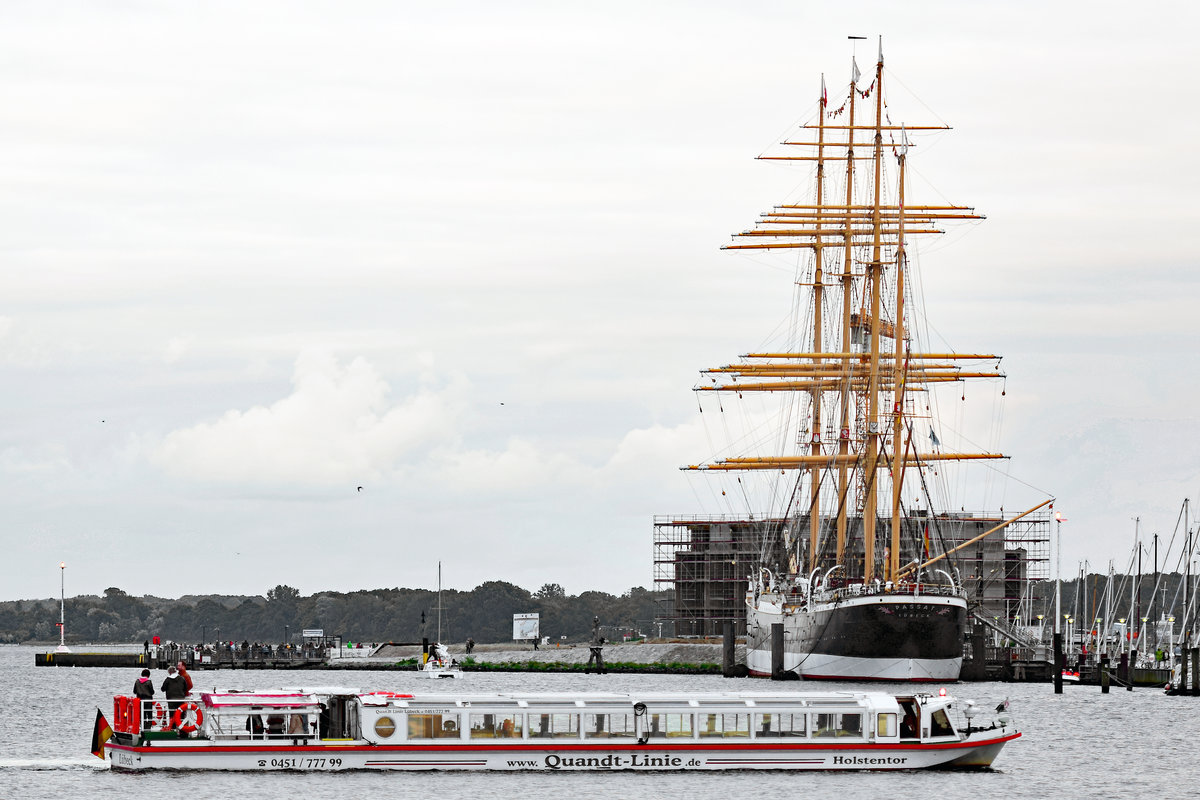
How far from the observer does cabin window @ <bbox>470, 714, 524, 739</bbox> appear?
2450 inches

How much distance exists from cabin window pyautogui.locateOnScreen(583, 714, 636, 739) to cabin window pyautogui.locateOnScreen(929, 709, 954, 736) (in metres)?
10.6

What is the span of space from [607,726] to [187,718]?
14.2 metres

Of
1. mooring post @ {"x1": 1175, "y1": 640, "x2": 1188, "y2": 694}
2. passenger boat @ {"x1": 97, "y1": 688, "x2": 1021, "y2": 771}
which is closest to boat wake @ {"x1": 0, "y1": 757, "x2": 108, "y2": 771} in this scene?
passenger boat @ {"x1": 97, "y1": 688, "x2": 1021, "y2": 771}

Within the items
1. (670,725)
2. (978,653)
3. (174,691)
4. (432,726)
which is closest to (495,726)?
(432,726)

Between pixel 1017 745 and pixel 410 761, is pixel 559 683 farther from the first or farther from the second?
pixel 410 761

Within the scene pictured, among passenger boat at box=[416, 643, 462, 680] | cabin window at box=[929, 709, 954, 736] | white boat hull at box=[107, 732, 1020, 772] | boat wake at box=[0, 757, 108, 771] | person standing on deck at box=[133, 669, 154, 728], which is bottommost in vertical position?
passenger boat at box=[416, 643, 462, 680]

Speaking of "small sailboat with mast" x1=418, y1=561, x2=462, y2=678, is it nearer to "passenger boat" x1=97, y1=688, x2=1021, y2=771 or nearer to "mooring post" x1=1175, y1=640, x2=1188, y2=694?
"mooring post" x1=1175, y1=640, x2=1188, y2=694

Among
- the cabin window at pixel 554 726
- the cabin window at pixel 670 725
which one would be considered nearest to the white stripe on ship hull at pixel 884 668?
the cabin window at pixel 670 725

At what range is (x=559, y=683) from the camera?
482 ft

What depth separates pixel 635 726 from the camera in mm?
63000

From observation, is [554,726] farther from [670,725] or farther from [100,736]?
[100,736]

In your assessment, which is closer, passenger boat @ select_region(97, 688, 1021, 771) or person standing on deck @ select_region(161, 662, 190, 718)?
passenger boat @ select_region(97, 688, 1021, 771)

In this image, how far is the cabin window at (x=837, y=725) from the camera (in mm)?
63281

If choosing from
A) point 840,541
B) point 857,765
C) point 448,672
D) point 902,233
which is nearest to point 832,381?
point 840,541
